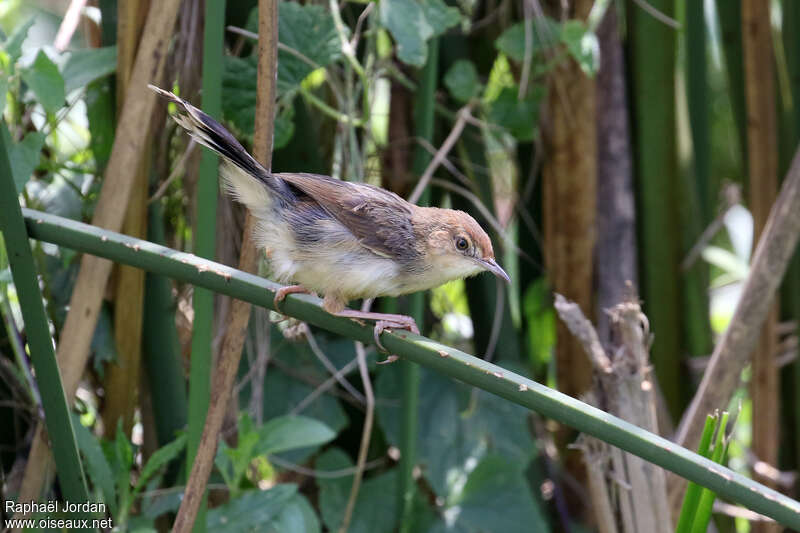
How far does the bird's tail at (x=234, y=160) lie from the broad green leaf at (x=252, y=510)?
74 centimetres

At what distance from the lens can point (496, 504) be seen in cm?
295

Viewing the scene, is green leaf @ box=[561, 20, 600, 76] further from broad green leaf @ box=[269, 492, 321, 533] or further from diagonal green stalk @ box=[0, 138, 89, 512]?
diagonal green stalk @ box=[0, 138, 89, 512]

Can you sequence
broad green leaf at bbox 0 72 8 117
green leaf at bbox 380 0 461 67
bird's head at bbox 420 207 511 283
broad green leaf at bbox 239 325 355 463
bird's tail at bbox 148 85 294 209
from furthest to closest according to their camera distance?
broad green leaf at bbox 239 325 355 463, green leaf at bbox 380 0 461 67, bird's head at bbox 420 207 511 283, broad green leaf at bbox 0 72 8 117, bird's tail at bbox 148 85 294 209

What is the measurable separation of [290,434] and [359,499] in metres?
0.65

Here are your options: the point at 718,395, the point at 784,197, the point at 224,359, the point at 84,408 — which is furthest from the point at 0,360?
the point at 784,197

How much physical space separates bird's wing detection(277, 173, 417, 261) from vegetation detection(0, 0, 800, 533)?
152 millimetres

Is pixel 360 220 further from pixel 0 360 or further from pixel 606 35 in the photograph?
pixel 606 35

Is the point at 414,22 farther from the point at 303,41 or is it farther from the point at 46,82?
the point at 46,82

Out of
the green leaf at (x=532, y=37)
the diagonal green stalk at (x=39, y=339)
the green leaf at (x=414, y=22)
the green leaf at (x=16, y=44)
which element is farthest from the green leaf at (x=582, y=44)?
the diagonal green stalk at (x=39, y=339)

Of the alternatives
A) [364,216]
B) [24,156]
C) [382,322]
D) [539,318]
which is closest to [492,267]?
[364,216]

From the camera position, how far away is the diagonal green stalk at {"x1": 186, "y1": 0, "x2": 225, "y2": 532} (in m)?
1.97

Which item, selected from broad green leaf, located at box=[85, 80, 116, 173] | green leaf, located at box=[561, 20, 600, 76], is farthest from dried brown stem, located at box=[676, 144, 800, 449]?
broad green leaf, located at box=[85, 80, 116, 173]

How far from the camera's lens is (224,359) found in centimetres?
196

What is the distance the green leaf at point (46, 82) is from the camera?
6.94 ft
